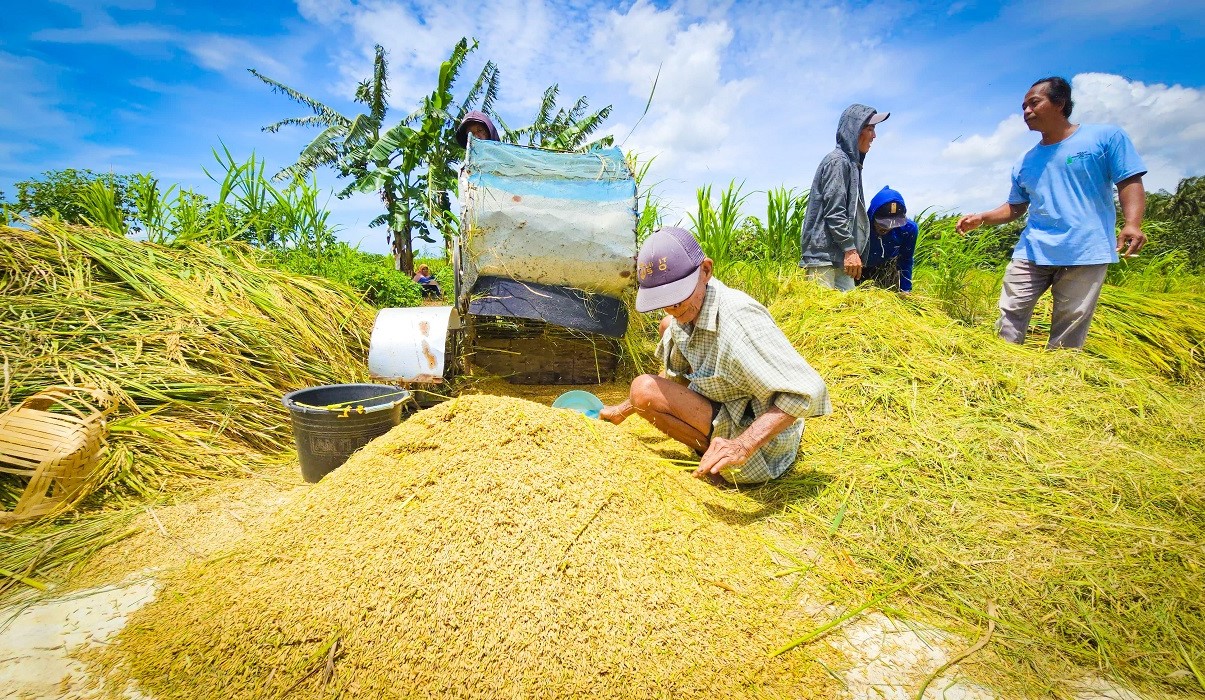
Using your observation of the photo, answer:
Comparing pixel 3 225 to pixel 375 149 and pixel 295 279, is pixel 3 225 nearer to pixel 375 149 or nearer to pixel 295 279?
pixel 295 279

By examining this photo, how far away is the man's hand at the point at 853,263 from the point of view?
3.15 metres

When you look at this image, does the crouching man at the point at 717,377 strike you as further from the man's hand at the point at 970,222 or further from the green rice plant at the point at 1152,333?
the green rice plant at the point at 1152,333

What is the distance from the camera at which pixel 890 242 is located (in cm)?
359

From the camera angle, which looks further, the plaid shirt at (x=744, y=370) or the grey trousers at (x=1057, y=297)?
the grey trousers at (x=1057, y=297)

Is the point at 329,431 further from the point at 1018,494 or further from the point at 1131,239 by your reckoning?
the point at 1131,239

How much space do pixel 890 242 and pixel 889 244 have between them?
0.02 metres

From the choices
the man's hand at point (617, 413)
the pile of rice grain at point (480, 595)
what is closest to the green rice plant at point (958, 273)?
the man's hand at point (617, 413)

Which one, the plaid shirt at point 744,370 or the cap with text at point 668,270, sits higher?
the cap with text at point 668,270

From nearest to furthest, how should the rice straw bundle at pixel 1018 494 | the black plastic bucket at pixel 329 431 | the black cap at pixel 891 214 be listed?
1. the rice straw bundle at pixel 1018 494
2. the black plastic bucket at pixel 329 431
3. the black cap at pixel 891 214

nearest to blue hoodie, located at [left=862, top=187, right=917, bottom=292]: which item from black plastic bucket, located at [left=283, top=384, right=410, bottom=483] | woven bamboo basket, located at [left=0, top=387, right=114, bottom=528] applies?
black plastic bucket, located at [left=283, top=384, right=410, bottom=483]

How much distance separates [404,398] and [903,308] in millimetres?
2929

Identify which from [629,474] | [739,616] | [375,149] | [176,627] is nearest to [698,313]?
[629,474]

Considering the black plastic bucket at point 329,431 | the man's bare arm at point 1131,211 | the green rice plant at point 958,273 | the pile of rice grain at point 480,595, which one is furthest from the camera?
the green rice plant at point 958,273

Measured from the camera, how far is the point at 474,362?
11.7 feet
